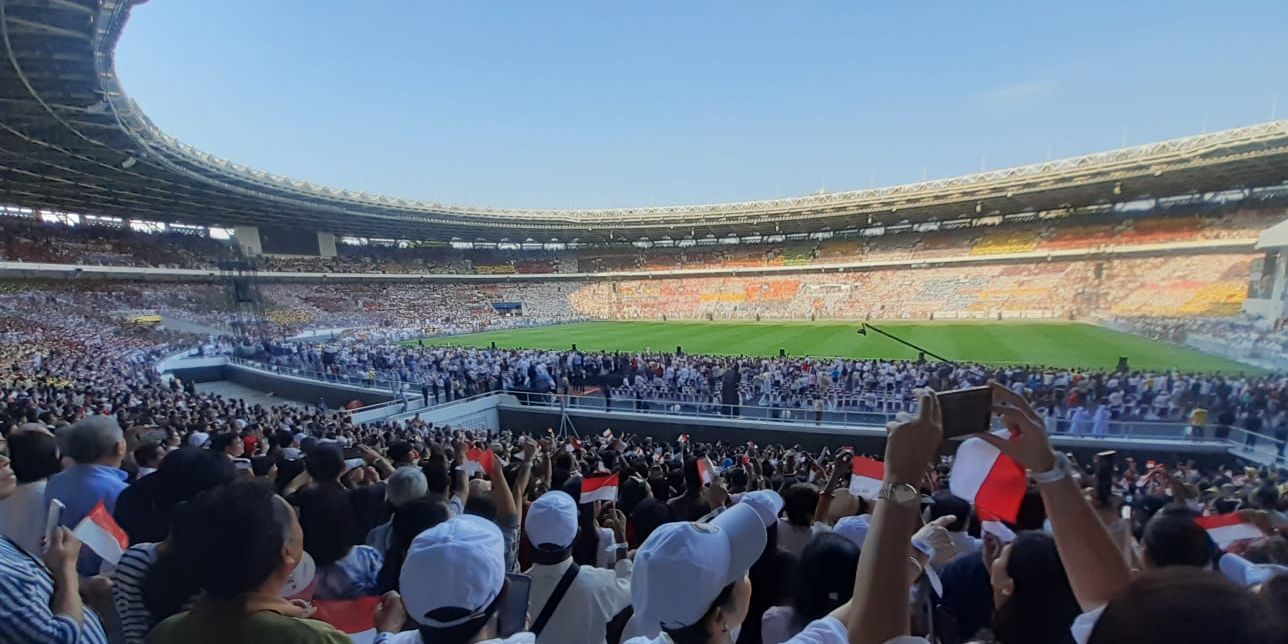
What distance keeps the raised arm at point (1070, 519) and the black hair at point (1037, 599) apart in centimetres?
29

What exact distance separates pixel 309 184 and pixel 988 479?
4240cm

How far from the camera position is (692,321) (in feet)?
144

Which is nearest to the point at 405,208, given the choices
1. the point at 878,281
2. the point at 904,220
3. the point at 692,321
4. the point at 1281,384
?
the point at 692,321

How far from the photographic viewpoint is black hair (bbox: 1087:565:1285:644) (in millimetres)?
729

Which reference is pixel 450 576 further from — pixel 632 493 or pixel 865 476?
→ pixel 865 476

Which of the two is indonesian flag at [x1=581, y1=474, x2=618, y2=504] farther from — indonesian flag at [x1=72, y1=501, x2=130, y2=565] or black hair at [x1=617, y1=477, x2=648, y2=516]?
indonesian flag at [x1=72, y1=501, x2=130, y2=565]

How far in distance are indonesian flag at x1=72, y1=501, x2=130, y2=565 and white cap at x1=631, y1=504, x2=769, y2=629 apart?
2.53 meters

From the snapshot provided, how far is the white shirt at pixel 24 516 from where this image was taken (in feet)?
9.87

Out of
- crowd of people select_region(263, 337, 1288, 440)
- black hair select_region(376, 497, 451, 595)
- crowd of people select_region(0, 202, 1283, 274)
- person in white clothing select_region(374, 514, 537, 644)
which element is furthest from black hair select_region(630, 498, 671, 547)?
crowd of people select_region(0, 202, 1283, 274)

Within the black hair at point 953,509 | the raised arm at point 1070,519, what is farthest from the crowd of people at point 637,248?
the raised arm at point 1070,519

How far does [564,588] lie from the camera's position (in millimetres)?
2359

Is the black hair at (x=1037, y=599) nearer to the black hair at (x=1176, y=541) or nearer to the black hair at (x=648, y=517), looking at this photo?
the black hair at (x=1176, y=541)

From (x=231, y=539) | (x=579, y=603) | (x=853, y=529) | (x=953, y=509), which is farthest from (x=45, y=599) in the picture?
(x=953, y=509)

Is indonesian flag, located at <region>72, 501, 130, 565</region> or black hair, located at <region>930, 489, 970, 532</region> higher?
indonesian flag, located at <region>72, 501, 130, 565</region>
